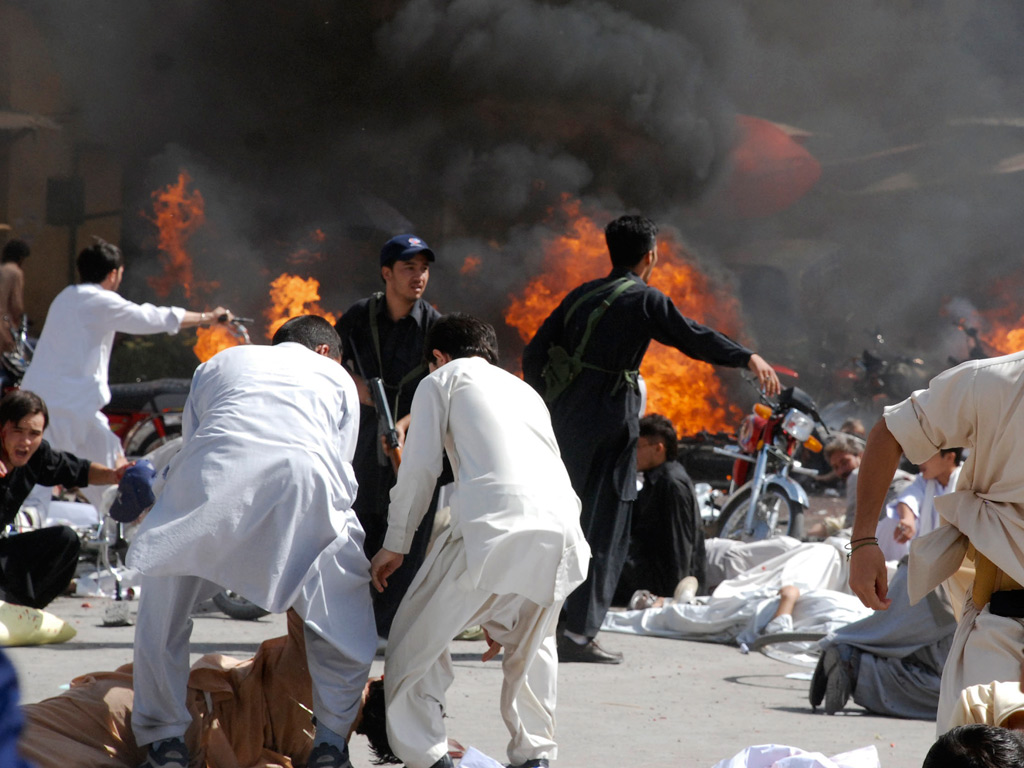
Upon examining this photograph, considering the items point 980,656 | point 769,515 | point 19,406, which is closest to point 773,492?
point 769,515

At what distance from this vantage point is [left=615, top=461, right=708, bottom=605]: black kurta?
6891mm

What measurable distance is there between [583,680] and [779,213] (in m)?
9.07

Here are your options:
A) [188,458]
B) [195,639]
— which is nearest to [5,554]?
[195,639]

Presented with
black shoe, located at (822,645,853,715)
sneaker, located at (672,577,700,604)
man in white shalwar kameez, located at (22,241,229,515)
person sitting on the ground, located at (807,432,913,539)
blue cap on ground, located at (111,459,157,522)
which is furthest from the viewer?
person sitting on the ground, located at (807,432,913,539)

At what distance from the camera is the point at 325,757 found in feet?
10.7

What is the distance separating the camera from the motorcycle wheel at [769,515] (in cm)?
842

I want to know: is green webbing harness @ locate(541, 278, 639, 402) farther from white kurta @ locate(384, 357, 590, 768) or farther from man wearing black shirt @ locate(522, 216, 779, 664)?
white kurta @ locate(384, 357, 590, 768)

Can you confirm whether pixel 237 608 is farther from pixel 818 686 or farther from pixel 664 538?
pixel 818 686

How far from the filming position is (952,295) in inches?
495

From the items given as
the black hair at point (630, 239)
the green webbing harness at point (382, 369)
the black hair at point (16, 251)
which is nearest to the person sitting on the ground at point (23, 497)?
the green webbing harness at point (382, 369)

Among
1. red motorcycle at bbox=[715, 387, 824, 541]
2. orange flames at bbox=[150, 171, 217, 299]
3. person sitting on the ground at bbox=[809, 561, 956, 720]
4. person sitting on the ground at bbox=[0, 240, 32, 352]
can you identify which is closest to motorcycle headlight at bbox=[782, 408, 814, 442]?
red motorcycle at bbox=[715, 387, 824, 541]

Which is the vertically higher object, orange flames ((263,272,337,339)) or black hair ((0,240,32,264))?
black hair ((0,240,32,264))

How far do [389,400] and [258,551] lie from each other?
7.05 feet

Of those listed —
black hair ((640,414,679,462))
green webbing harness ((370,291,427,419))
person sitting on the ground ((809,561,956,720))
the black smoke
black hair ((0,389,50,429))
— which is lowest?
person sitting on the ground ((809,561,956,720))
